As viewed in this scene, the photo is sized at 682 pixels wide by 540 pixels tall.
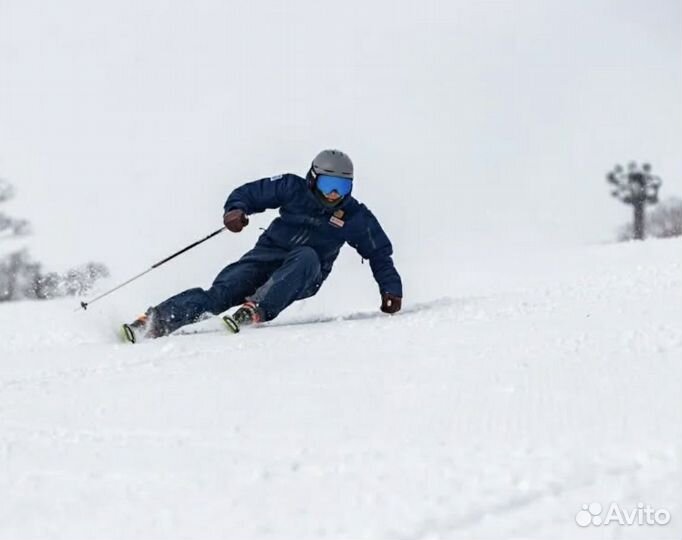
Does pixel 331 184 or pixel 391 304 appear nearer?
pixel 331 184

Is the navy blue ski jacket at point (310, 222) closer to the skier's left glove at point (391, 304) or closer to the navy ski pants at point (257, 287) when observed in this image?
the skier's left glove at point (391, 304)

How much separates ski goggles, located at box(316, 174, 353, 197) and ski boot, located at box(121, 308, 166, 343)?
131 cm

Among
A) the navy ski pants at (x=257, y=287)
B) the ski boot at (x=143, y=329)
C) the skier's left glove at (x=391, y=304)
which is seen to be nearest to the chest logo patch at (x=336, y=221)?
the navy ski pants at (x=257, y=287)

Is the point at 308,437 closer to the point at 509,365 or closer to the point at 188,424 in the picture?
the point at 188,424

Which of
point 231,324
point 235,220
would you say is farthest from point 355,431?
point 235,220

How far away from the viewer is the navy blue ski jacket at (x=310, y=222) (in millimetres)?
5715

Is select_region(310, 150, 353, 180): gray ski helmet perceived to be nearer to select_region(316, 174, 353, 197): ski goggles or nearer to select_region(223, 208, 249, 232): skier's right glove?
select_region(316, 174, 353, 197): ski goggles

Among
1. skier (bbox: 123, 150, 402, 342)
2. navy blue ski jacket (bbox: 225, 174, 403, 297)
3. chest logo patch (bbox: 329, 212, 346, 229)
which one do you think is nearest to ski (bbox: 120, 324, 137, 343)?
skier (bbox: 123, 150, 402, 342)

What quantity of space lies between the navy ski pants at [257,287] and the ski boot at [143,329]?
40mm

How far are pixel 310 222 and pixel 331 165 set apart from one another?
16.1 inches

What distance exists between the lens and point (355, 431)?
8.62 ft

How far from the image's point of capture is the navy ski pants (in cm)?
523

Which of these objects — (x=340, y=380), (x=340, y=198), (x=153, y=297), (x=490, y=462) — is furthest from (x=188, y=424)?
(x=153, y=297)

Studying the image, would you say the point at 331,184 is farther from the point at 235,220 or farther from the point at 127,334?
the point at 127,334
